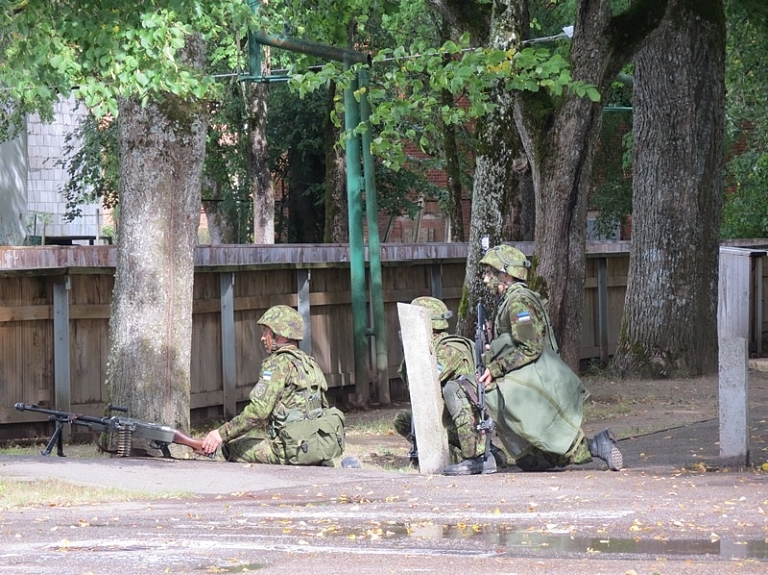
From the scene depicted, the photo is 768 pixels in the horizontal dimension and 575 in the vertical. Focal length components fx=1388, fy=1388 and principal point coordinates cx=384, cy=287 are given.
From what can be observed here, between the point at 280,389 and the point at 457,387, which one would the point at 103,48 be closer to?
the point at 280,389

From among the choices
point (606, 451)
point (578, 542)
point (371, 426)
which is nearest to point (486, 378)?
point (606, 451)

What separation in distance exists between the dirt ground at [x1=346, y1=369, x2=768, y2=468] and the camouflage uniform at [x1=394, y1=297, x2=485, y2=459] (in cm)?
120

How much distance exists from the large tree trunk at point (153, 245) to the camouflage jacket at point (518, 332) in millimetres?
2923

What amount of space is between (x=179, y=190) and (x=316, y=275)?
207 inches

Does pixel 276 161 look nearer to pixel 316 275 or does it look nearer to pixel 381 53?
pixel 316 275

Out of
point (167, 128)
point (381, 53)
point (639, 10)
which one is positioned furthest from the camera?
point (639, 10)

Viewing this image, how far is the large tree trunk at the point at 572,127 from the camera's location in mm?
14484

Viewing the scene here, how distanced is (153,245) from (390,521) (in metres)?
4.39

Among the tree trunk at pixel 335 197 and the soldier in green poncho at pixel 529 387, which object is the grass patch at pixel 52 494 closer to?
the soldier in green poncho at pixel 529 387

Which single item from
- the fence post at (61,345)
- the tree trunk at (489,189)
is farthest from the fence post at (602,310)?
the fence post at (61,345)

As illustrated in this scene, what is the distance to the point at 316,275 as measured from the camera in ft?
55.1

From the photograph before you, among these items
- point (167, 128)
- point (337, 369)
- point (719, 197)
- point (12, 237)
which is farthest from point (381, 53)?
point (12, 237)

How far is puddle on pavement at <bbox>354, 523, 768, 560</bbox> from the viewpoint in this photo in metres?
7.04

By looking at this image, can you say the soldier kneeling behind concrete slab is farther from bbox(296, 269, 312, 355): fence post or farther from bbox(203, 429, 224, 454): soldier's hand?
bbox(296, 269, 312, 355): fence post
